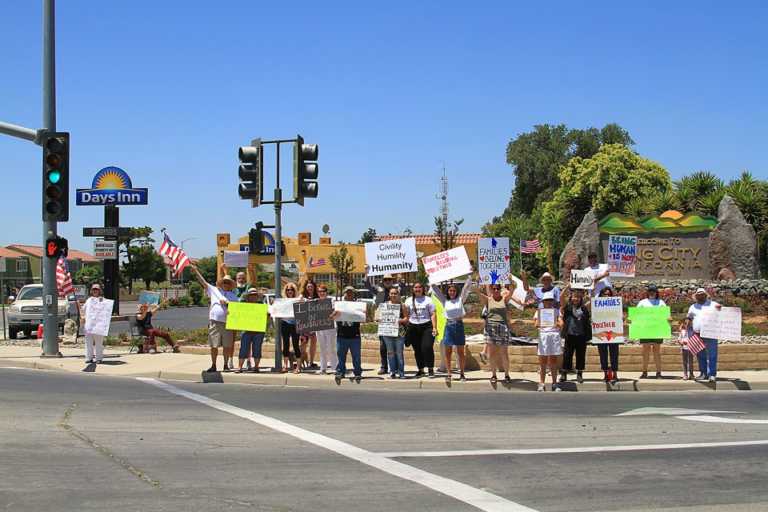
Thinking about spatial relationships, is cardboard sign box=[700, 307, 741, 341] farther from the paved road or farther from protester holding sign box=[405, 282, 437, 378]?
protester holding sign box=[405, 282, 437, 378]

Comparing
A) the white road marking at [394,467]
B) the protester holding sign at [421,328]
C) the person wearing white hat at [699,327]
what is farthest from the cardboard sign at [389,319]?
the person wearing white hat at [699,327]

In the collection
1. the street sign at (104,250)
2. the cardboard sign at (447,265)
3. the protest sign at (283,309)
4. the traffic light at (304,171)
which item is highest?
the traffic light at (304,171)

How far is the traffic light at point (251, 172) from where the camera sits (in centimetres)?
1562

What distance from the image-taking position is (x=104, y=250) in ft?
97.5

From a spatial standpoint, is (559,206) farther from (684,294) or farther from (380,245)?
(380,245)

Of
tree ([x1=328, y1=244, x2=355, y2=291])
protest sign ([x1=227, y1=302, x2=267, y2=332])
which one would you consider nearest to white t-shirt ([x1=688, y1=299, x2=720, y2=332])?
protest sign ([x1=227, y1=302, x2=267, y2=332])

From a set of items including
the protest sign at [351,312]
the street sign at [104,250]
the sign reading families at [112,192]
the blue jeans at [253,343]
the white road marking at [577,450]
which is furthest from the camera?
the sign reading families at [112,192]

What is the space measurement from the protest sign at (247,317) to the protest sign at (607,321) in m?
6.01

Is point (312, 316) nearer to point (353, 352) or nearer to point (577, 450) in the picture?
point (353, 352)

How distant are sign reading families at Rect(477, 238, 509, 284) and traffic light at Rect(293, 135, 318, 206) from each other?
176 inches

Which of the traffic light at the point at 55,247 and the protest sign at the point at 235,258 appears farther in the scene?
the protest sign at the point at 235,258

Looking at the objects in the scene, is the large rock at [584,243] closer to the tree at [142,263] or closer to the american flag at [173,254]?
the american flag at [173,254]

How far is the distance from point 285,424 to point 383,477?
315 cm

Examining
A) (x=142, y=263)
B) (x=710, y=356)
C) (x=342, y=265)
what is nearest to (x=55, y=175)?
(x=710, y=356)
